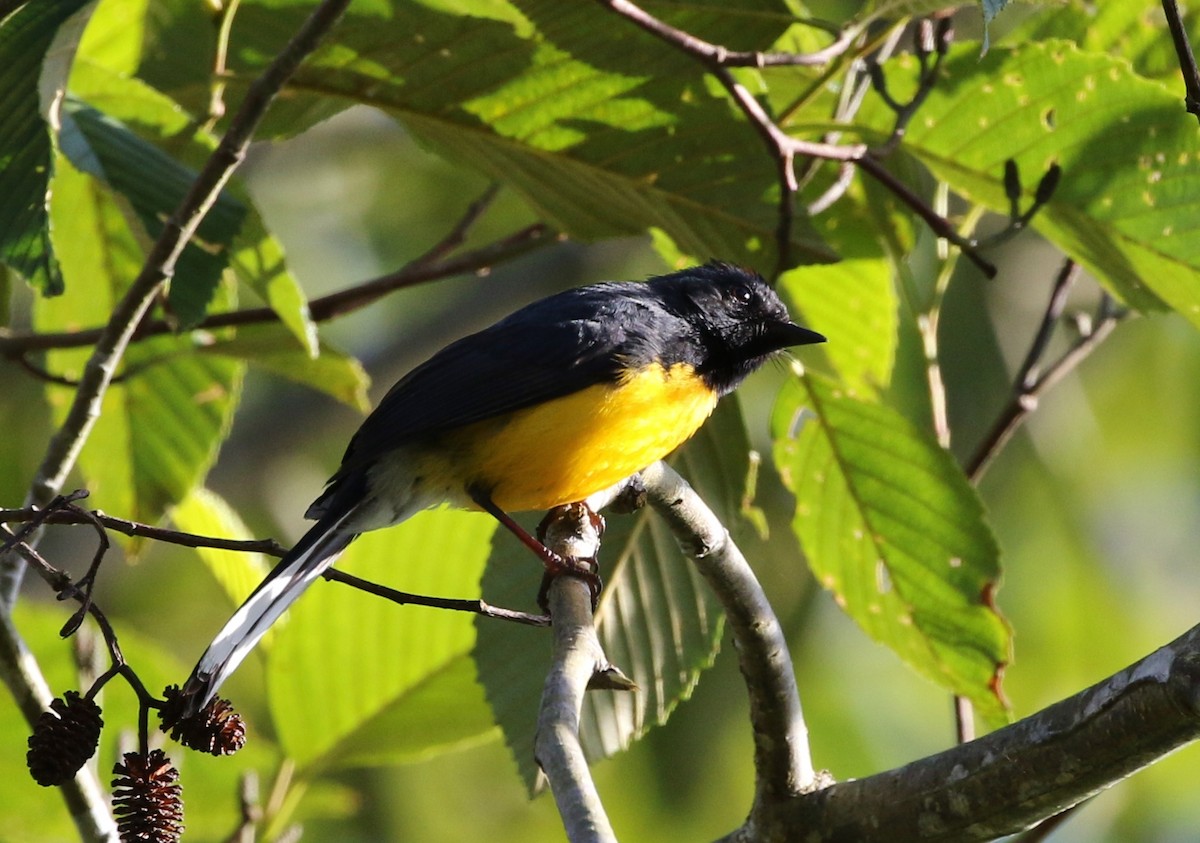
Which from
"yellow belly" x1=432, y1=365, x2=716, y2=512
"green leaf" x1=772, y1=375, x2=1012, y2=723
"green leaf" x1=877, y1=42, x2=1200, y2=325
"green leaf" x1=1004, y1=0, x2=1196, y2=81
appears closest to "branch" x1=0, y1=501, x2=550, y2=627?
"yellow belly" x1=432, y1=365, x2=716, y2=512

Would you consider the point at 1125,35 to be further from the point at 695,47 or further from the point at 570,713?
the point at 570,713

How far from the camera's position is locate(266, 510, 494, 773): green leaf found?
15.1 feet

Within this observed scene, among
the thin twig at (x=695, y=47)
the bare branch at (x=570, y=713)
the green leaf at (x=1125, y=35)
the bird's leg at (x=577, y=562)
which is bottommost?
the bare branch at (x=570, y=713)

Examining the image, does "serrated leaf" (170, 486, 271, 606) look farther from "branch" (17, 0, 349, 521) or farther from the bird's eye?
the bird's eye

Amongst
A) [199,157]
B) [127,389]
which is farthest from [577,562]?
[127,389]

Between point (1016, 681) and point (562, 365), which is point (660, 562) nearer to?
point (562, 365)

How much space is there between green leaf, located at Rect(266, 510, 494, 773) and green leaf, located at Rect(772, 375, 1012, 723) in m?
1.12

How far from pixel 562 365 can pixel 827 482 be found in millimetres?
810

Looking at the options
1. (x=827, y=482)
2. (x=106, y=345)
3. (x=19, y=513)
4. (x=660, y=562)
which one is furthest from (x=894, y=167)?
(x=19, y=513)

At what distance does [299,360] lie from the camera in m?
4.43

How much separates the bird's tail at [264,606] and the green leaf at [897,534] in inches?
50.7

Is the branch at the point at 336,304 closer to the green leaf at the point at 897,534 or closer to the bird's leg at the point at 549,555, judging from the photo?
the bird's leg at the point at 549,555

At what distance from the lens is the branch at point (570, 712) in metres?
2.21

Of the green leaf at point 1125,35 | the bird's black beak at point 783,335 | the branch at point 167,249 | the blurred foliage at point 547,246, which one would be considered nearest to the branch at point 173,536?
the branch at point 167,249
